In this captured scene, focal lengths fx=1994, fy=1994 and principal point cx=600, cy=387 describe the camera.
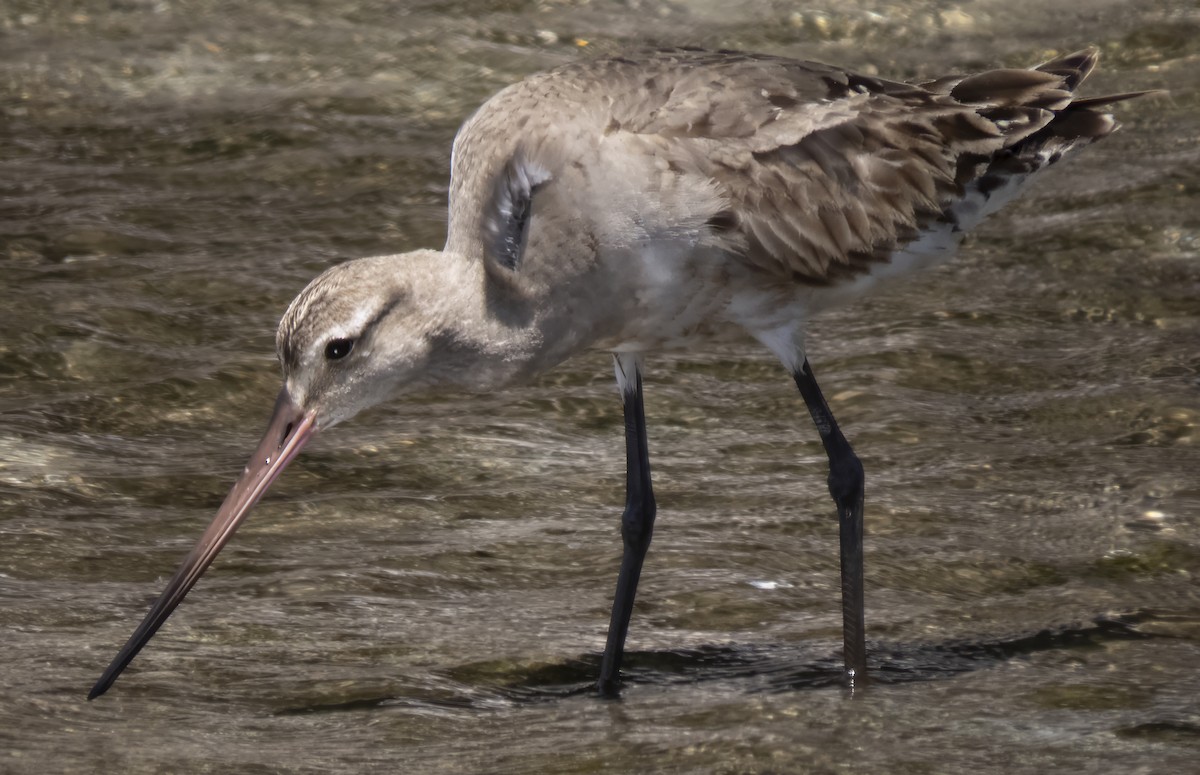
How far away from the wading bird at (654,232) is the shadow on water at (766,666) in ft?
0.41

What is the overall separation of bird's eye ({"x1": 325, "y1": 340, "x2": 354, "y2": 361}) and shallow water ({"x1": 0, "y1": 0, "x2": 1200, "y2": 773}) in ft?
2.83

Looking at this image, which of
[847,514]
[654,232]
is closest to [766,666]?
[847,514]

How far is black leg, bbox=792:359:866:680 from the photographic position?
5.34m

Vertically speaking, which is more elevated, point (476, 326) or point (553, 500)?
point (476, 326)

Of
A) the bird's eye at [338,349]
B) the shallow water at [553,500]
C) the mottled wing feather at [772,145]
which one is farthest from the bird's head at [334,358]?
the shallow water at [553,500]

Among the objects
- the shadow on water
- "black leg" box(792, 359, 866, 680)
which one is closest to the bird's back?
"black leg" box(792, 359, 866, 680)

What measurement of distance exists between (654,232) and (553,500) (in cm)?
171

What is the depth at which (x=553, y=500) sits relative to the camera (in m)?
6.59

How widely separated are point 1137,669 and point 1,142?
279 inches

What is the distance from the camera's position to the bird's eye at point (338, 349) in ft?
16.2

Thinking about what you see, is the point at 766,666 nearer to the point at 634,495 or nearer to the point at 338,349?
the point at 634,495

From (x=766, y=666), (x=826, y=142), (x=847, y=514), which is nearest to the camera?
(x=766, y=666)

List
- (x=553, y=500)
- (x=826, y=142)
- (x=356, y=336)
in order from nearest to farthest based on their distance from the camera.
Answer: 1. (x=356, y=336)
2. (x=826, y=142)
3. (x=553, y=500)

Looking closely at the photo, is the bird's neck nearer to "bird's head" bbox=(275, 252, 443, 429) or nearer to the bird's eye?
"bird's head" bbox=(275, 252, 443, 429)
